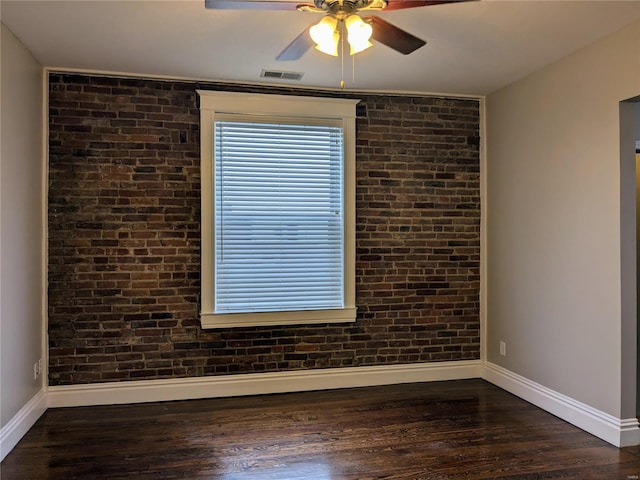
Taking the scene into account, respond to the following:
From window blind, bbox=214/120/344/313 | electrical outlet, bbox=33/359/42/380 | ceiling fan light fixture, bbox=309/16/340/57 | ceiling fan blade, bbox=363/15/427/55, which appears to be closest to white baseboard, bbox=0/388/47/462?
electrical outlet, bbox=33/359/42/380

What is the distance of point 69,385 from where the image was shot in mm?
3635

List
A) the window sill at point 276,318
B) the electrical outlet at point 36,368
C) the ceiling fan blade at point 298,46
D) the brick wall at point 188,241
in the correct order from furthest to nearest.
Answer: the window sill at point 276,318 → the brick wall at point 188,241 → the electrical outlet at point 36,368 → the ceiling fan blade at point 298,46

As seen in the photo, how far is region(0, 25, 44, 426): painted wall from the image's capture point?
2.84 meters

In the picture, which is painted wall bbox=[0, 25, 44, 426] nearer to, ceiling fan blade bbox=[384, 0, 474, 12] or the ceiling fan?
the ceiling fan

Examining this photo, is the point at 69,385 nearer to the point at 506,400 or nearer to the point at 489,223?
the point at 506,400

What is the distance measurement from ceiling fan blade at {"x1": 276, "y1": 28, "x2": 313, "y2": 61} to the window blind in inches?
51.4

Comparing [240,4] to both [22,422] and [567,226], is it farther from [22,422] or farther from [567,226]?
[22,422]

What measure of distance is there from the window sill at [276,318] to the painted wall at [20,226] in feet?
3.95

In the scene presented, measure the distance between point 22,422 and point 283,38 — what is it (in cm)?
297

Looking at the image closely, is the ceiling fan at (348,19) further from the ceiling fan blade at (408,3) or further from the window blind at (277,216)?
the window blind at (277,216)

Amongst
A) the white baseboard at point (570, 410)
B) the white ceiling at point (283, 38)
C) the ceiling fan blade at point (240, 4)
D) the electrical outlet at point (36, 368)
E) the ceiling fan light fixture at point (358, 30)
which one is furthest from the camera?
the electrical outlet at point (36, 368)

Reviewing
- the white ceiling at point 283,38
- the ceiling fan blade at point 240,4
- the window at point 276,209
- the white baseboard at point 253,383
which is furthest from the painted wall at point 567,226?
the ceiling fan blade at point 240,4

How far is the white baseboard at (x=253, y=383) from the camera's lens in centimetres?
366

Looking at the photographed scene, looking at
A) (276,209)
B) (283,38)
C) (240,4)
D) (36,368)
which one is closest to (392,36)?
(240,4)
